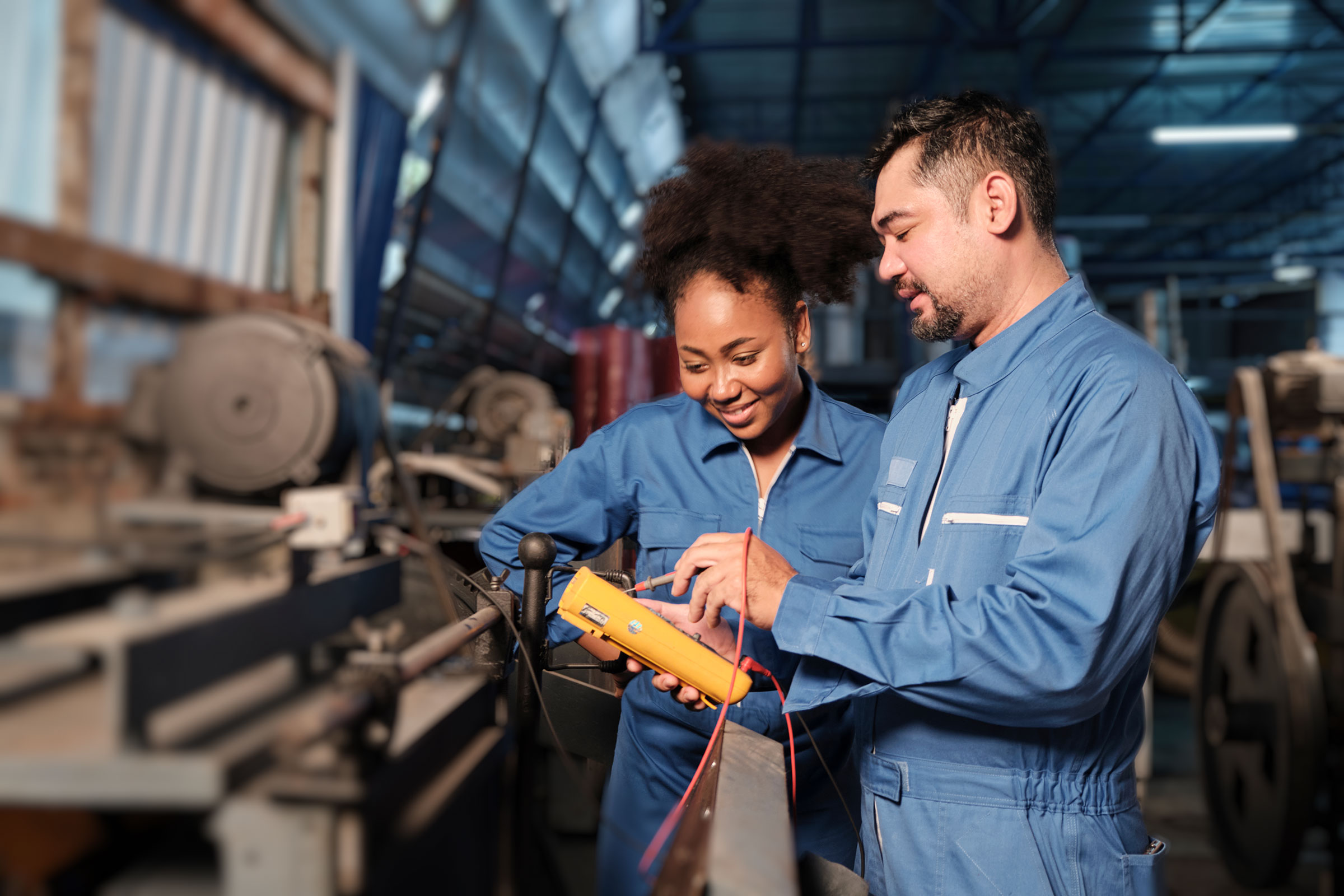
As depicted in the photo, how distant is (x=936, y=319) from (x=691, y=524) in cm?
Result: 49

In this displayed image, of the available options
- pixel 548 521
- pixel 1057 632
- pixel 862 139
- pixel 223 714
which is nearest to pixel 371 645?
pixel 223 714

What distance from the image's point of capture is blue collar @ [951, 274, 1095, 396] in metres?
1.13

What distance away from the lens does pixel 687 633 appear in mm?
1212

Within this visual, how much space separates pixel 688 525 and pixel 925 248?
0.54 metres

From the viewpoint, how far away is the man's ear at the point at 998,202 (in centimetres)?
112

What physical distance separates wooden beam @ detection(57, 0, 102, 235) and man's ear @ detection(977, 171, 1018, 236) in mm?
939

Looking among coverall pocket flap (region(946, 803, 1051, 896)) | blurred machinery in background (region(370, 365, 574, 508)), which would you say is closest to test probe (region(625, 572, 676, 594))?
coverall pocket flap (region(946, 803, 1051, 896))

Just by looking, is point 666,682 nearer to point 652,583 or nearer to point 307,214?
point 652,583

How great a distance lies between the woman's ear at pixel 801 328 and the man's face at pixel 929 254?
24 cm

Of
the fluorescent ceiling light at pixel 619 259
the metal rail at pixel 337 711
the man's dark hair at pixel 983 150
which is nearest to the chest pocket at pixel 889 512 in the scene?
the man's dark hair at pixel 983 150

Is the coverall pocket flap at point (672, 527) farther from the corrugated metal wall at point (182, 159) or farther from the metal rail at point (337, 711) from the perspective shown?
the corrugated metal wall at point (182, 159)

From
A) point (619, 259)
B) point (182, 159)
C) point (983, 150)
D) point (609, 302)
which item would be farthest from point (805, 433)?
point (619, 259)

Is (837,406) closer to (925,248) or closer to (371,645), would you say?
(925,248)

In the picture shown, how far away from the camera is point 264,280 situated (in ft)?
2.00
